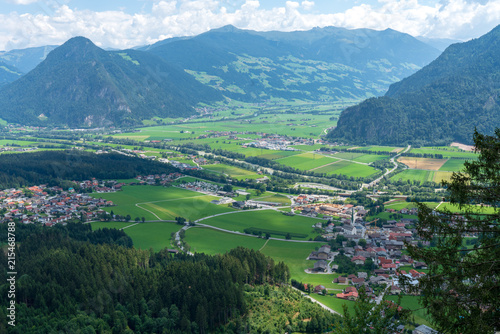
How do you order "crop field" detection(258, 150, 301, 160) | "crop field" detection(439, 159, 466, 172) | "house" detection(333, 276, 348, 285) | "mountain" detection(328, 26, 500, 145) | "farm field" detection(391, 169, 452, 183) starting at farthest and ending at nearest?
"mountain" detection(328, 26, 500, 145), "crop field" detection(258, 150, 301, 160), "crop field" detection(439, 159, 466, 172), "farm field" detection(391, 169, 452, 183), "house" detection(333, 276, 348, 285)

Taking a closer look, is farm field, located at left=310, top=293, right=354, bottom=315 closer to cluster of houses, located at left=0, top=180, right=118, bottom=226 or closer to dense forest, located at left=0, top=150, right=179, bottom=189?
cluster of houses, located at left=0, top=180, right=118, bottom=226

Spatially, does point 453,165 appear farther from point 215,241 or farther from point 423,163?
point 215,241

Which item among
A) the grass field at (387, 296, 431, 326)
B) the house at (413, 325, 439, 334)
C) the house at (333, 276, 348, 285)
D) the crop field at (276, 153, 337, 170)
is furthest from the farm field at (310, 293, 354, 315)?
the crop field at (276, 153, 337, 170)

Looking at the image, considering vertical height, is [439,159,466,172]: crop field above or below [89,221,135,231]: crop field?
above

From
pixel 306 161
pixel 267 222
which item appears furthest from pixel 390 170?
pixel 267 222

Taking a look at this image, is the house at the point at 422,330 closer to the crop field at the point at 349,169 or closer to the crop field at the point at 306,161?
the crop field at the point at 349,169

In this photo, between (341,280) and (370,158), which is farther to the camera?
(370,158)
